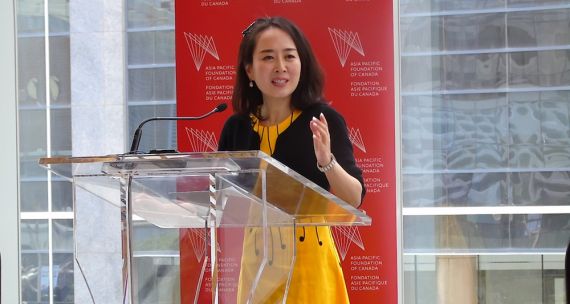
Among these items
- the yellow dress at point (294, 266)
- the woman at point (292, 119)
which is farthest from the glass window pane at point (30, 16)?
the yellow dress at point (294, 266)

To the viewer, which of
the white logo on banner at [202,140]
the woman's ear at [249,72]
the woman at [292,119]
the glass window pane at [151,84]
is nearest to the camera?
the woman at [292,119]

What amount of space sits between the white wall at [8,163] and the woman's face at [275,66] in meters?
3.08

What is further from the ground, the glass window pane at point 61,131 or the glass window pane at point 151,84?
the glass window pane at point 151,84

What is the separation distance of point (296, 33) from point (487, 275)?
2474mm

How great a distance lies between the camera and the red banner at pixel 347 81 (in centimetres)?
491

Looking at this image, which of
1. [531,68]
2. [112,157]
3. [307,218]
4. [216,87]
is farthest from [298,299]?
[531,68]

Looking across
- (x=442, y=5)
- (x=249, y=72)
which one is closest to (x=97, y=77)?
(x=442, y=5)

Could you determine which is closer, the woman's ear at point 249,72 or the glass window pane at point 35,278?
the woman's ear at point 249,72

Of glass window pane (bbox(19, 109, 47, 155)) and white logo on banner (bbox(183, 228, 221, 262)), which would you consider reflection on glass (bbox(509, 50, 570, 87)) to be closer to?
glass window pane (bbox(19, 109, 47, 155))

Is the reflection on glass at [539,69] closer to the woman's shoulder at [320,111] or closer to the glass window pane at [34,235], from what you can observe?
the woman's shoulder at [320,111]

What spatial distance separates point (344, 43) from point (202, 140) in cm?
97

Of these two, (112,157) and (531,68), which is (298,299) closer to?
(112,157)

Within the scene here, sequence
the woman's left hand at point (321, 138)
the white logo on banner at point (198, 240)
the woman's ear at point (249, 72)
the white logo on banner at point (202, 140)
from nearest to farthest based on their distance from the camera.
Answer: the white logo on banner at point (198, 240), the woman's left hand at point (321, 138), the woman's ear at point (249, 72), the white logo on banner at point (202, 140)

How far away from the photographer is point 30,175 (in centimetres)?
592
